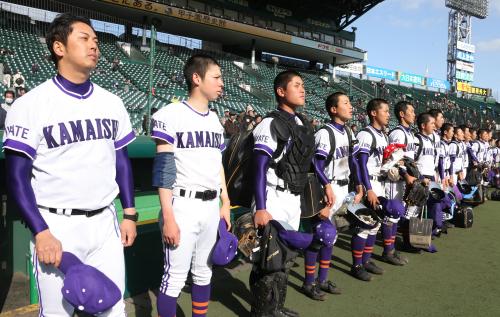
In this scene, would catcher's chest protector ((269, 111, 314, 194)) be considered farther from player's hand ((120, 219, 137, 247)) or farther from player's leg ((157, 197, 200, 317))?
player's hand ((120, 219, 137, 247))

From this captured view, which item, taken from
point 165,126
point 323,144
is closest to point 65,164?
point 165,126

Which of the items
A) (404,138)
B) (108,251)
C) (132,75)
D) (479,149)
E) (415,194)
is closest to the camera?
(108,251)

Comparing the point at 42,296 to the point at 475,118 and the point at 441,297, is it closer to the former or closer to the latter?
the point at 441,297

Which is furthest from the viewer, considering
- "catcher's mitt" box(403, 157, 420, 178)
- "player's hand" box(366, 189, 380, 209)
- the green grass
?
"catcher's mitt" box(403, 157, 420, 178)

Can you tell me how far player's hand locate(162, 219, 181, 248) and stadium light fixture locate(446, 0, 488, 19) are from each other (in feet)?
200

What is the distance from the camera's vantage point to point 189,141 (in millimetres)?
2559

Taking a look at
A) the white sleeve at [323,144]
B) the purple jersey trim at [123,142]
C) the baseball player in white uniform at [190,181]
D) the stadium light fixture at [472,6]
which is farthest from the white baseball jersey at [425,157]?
the stadium light fixture at [472,6]

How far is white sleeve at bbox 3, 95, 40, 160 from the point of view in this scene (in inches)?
69.9

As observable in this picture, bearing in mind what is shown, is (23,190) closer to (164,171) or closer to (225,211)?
(164,171)

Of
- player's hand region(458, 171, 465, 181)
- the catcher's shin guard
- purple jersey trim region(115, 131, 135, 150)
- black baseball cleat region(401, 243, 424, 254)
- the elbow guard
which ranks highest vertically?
purple jersey trim region(115, 131, 135, 150)

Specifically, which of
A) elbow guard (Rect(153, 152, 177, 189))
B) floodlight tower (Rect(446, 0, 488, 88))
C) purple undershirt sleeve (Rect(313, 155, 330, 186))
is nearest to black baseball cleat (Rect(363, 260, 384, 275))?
purple undershirt sleeve (Rect(313, 155, 330, 186))

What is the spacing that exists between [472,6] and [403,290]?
2441 inches

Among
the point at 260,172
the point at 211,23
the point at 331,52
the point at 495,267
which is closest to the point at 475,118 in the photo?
the point at 331,52

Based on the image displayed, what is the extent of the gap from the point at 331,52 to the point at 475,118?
36.6 ft
